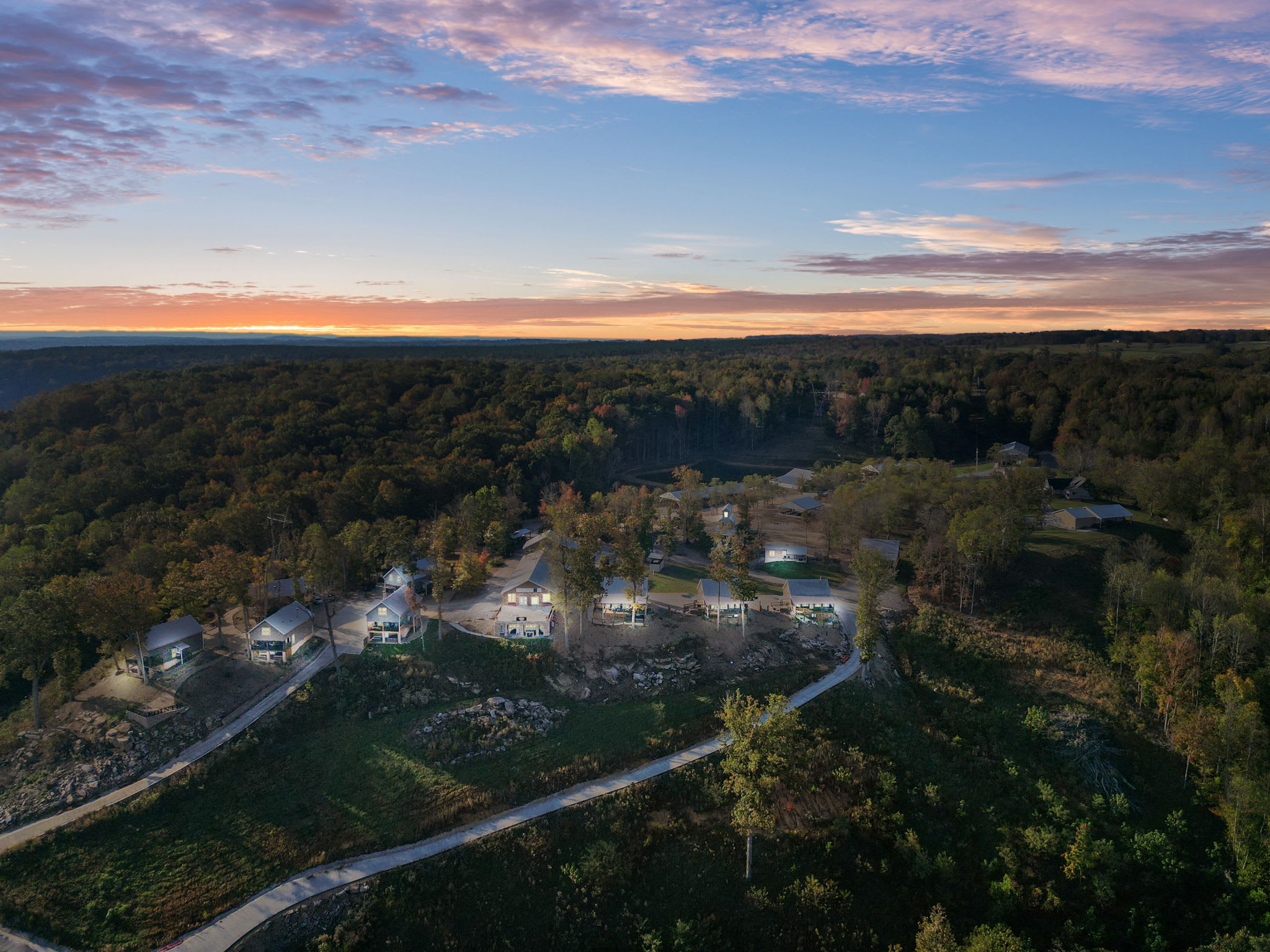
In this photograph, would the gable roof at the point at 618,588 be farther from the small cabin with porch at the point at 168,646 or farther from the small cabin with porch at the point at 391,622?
the small cabin with porch at the point at 168,646

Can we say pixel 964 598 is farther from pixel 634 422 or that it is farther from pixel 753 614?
pixel 634 422

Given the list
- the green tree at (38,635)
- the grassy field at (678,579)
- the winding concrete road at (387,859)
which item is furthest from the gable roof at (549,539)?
the green tree at (38,635)

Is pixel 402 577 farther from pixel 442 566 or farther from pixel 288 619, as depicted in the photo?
pixel 288 619

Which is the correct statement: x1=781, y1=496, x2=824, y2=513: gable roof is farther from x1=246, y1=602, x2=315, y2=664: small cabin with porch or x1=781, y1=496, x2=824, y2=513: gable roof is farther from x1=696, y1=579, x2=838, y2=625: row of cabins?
x1=246, y1=602, x2=315, y2=664: small cabin with porch

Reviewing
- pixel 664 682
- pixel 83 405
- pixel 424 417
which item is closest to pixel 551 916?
pixel 664 682

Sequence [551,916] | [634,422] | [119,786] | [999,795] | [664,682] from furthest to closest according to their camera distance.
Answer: [634,422] → [664,682] → [999,795] → [119,786] → [551,916]

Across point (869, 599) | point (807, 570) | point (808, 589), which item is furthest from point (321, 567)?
point (807, 570)
